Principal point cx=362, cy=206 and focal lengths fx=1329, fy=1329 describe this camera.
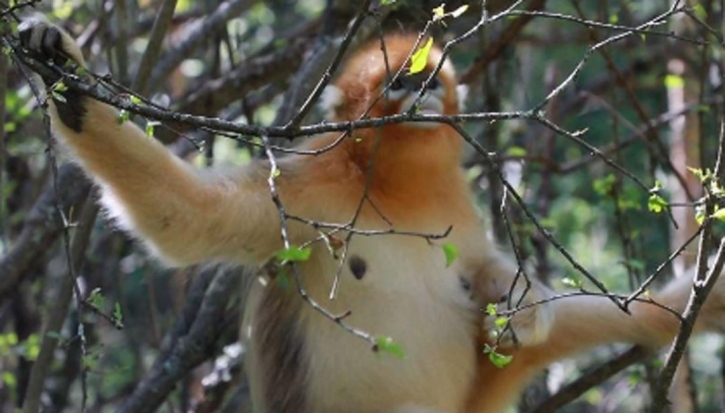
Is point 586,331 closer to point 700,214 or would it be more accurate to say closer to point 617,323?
point 617,323

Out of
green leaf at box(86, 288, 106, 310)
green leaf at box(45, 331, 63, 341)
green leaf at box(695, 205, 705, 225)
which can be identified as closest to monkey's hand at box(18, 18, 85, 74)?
green leaf at box(86, 288, 106, 310)

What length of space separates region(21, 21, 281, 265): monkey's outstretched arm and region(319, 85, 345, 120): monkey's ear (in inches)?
19.1

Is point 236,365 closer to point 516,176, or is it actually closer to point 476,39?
point 516,176

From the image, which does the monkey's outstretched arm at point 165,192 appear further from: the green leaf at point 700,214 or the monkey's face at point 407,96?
the green leaf at point 700,214

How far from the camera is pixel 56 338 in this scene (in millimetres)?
4160

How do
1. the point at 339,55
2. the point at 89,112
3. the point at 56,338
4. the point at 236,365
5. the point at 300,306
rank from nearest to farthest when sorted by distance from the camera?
1. the point at 339,55
2. the point at 89,112
3. the point at 56,338
4. the point at 300,306
5. the point at 236,365

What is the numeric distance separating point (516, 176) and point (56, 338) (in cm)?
267

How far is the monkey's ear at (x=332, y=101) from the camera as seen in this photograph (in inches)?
184

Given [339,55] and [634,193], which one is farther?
[634,193]

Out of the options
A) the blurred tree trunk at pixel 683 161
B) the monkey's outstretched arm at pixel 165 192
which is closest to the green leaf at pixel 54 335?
the monkey's outstretched arm at pixel 165 192

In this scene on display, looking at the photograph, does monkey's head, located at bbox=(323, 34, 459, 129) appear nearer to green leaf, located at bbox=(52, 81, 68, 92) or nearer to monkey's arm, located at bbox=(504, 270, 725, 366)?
monkey's arm, located at bbox=(504, 270, 725, 366)

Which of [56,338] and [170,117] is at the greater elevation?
[170,117]

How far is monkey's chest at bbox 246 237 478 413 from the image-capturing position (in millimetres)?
4359

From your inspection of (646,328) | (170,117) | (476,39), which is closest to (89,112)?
(170,117)
